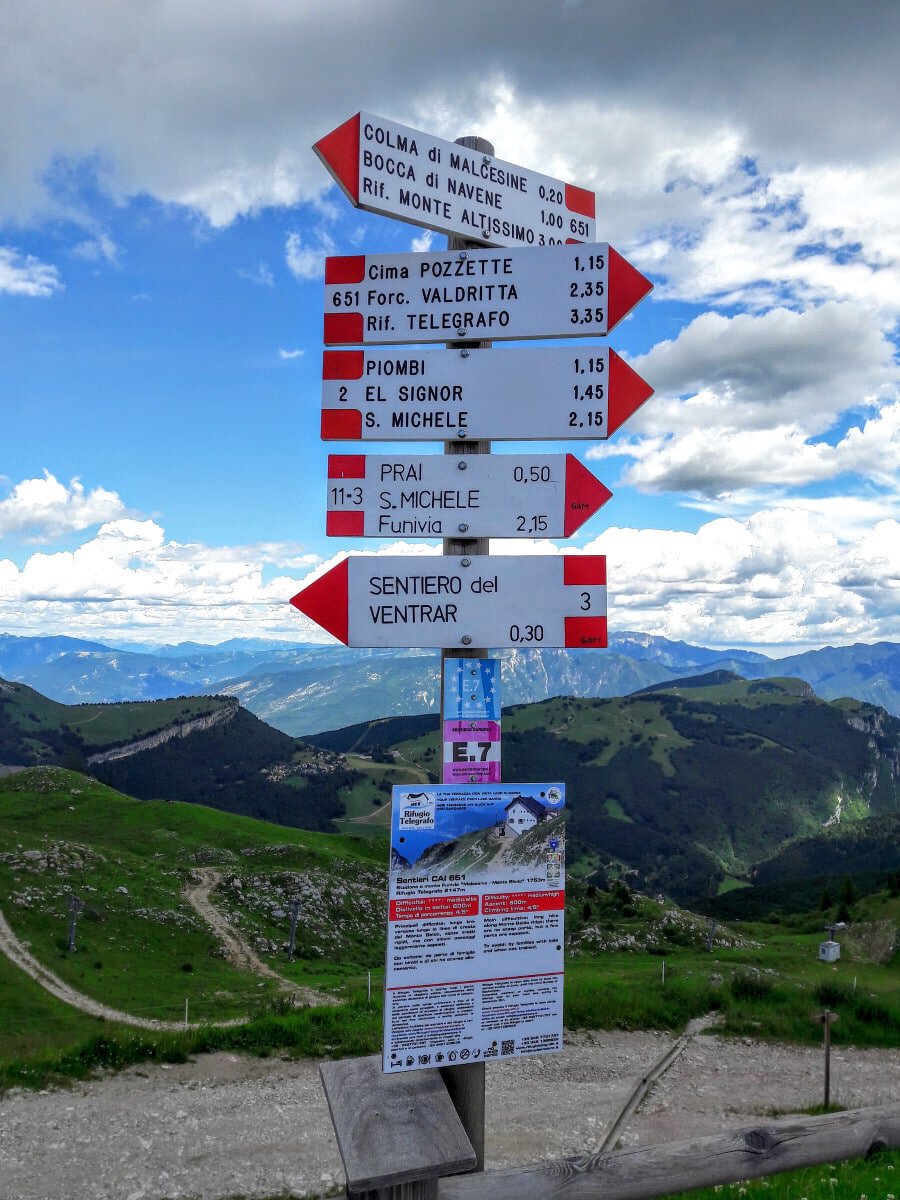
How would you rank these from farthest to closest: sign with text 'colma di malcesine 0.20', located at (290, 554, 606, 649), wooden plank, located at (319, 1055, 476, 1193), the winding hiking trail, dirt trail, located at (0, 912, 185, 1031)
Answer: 1. the winding hiking trail
2. dirt trail, located at (0, 912, 185, 1031)
3. sign with text 'colma di malcesine 0.20', located at (290, 554, 606, 649)
4. wooden plank, located at (319, 1055, 476, 1193)

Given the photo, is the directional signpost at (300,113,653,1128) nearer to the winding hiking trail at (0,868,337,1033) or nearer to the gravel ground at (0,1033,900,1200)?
the gravel ground at (0,1033,900,1200)

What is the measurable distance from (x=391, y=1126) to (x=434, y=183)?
569 cm

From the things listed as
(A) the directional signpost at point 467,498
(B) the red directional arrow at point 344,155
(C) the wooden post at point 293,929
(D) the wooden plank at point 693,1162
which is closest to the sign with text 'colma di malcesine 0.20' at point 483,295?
(B) the red directional arrow at point 344,155

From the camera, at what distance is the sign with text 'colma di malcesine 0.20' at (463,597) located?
15.7 feet

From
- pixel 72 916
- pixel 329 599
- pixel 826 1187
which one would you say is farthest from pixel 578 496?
pixel 72 916

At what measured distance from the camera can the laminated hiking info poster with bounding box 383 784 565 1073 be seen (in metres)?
4.35

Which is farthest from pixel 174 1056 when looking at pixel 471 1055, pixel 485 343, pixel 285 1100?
pixel 485 343

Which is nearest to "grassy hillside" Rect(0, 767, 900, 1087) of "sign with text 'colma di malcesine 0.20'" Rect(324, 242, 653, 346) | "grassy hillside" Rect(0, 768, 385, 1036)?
"grassy hillside" Rect(0, 768, 385, 1036)

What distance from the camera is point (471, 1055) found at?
14.5ft

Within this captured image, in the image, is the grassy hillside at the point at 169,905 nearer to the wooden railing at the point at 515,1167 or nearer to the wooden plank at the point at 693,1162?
the wooden railing at the point at 515,1167

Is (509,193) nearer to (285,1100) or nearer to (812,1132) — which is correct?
(812,1132)

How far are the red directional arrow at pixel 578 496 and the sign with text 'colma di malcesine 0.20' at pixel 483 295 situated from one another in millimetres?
915

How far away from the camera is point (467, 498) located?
4930mm

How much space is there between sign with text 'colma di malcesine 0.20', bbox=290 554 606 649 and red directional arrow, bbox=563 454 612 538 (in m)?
0.23
